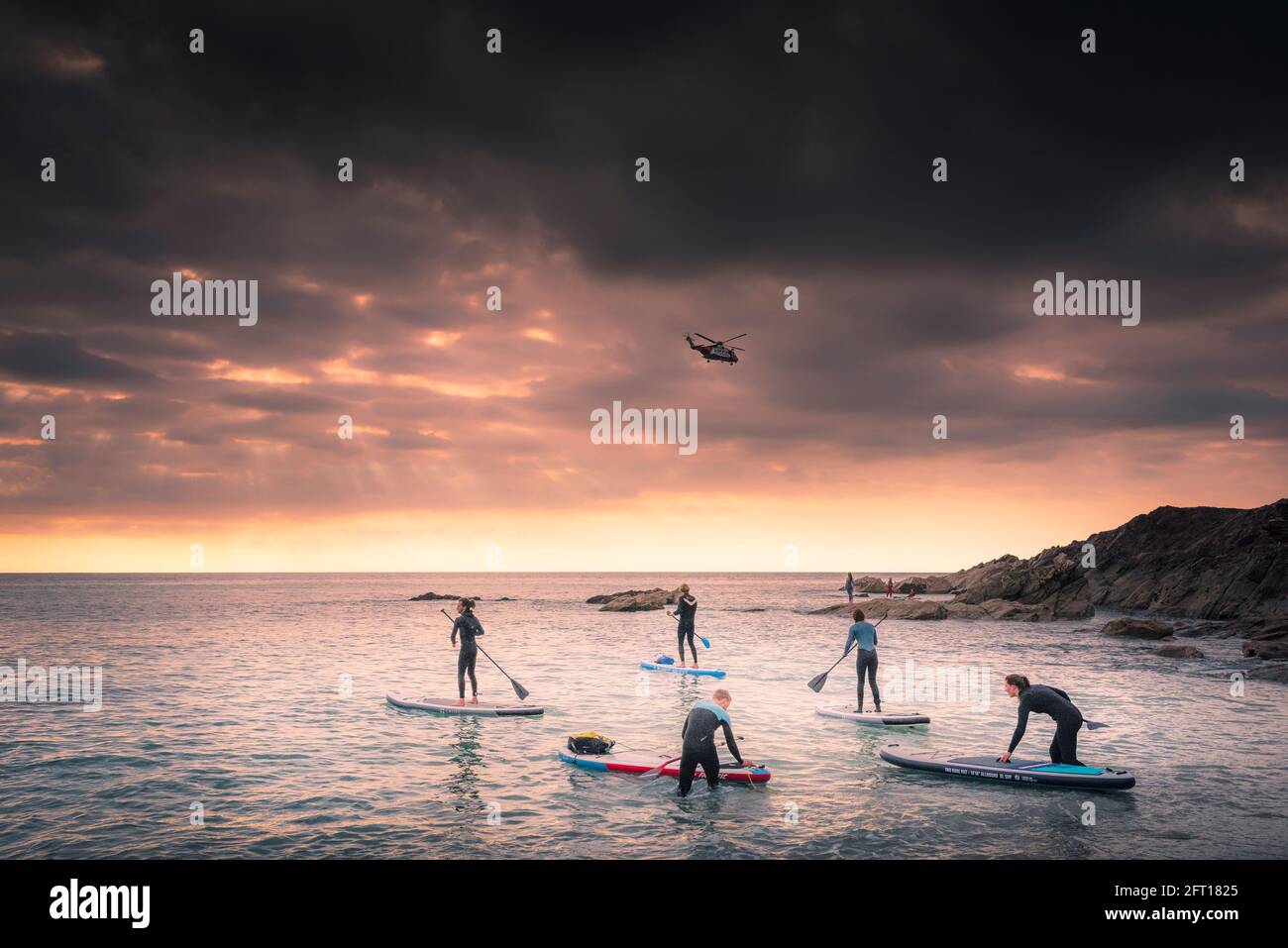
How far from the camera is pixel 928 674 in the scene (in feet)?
109

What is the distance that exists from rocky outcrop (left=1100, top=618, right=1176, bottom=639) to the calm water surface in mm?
9603

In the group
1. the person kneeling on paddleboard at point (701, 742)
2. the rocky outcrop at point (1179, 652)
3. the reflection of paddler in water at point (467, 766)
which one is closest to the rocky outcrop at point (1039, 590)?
the rocky outcrop at point (1179, 652)

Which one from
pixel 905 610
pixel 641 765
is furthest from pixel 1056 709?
pixel 905 610

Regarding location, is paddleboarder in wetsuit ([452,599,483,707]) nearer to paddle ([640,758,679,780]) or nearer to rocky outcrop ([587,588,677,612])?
paddle ([640,758,679,780])

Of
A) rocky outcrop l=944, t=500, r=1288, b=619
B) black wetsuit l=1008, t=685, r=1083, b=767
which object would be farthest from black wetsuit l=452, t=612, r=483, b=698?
rocky outcrop l=944, t=500, r=1288, b=619

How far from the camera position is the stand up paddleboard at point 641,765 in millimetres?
14867

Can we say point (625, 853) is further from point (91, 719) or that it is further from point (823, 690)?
point (91, 719)

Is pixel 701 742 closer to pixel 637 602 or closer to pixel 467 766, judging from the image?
pixel 467 766

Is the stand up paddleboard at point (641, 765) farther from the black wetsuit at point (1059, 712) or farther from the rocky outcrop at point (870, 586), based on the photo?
the rocky outcrop at point (870, 586)

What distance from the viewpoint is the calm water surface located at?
39.7 feet
